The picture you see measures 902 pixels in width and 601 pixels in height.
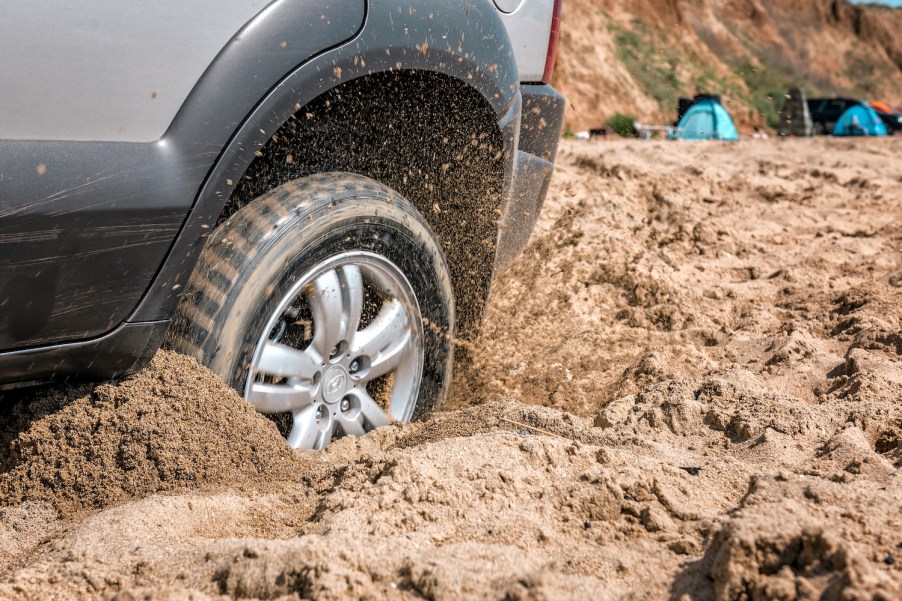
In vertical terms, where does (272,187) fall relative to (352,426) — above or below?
above

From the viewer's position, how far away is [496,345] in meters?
3.42

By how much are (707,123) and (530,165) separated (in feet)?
50.0

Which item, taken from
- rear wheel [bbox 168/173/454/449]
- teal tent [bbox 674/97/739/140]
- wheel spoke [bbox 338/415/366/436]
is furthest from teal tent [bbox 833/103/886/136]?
wheel spoke [bbox 338/415/366/436]

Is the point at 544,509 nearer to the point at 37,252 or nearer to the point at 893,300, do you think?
the point at 37,252

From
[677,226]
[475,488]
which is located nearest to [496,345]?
[475,488]

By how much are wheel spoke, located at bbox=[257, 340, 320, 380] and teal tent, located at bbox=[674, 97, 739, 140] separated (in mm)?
15474

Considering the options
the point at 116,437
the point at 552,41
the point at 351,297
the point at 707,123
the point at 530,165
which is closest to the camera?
the point at 116,437

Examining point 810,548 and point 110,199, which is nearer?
point 810,548

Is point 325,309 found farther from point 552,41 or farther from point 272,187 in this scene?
point 552,41

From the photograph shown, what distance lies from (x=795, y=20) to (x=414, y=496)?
4839 cm

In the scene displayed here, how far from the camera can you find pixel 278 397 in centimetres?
214

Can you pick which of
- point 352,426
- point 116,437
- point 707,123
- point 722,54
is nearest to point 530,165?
point 352,426

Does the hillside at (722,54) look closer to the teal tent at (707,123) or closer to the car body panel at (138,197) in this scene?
the teal tent at (707,123)

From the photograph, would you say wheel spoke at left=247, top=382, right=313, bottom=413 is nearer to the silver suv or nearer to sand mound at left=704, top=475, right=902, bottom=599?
the silver suv
